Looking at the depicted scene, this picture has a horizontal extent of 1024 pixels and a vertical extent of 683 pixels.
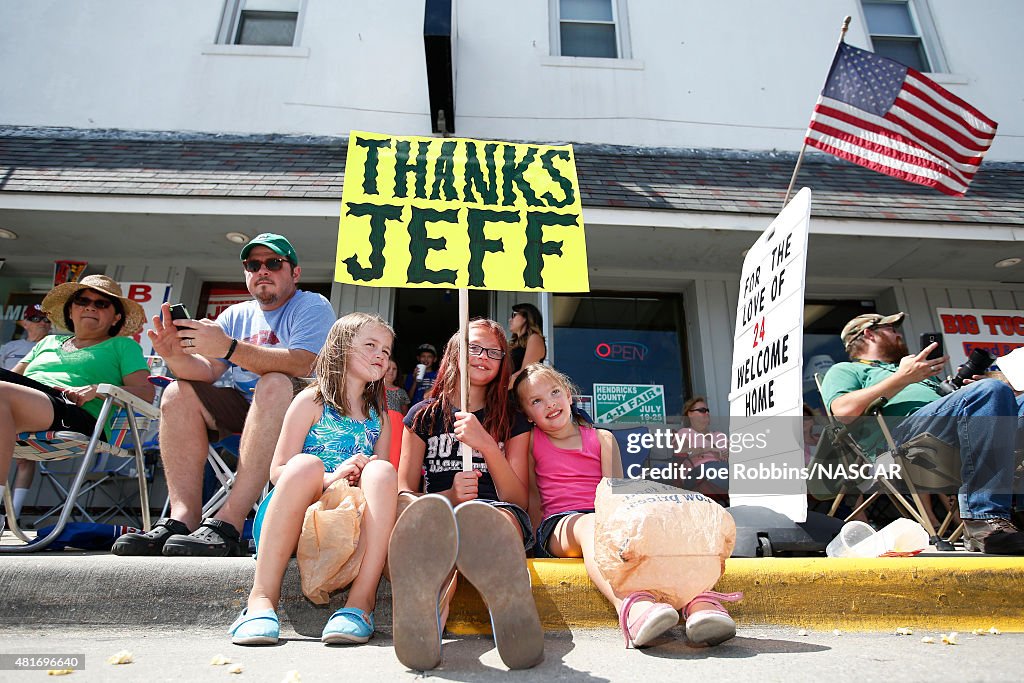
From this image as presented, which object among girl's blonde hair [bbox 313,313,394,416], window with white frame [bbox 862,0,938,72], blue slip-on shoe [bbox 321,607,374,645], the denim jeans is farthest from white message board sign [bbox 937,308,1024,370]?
blue slip-on shoe [bbox 321,607,374,645]

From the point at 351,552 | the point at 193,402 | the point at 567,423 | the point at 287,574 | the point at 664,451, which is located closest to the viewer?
the point at 351,552

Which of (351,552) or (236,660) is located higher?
(351,552)

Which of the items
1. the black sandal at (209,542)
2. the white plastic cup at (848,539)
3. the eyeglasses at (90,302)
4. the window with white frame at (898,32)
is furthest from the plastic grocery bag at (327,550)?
the window with white frame at (898,32)

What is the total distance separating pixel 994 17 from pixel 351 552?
966cm

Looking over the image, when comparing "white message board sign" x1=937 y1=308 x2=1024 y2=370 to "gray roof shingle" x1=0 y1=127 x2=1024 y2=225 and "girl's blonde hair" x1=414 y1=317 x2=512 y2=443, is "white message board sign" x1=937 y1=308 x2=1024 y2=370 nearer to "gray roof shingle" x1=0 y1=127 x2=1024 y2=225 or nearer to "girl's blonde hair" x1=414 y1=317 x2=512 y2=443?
"gray roof shingle" x1=0 y1=127 x2=1024 y2=225

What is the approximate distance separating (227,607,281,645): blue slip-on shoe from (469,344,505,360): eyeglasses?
4.38 ft

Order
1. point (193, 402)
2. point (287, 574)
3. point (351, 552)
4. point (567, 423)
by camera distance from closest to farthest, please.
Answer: point (351, 552) < point (287, 574) < point (567, 423) < point (193, 402)

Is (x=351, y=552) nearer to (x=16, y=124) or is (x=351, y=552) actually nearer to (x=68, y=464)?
(x=68, y=464)

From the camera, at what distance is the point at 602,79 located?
677cm

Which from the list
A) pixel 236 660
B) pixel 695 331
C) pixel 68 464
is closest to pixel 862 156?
pixel 695 331

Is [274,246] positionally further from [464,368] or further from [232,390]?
[464,368]

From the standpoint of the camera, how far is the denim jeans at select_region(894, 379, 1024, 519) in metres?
2.60

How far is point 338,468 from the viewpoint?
82.7 inches

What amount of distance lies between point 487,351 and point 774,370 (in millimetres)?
1503
